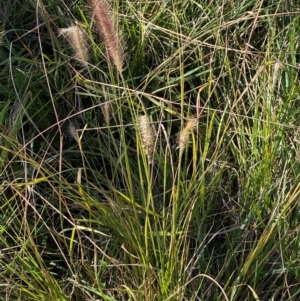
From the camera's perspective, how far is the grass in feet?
4.66

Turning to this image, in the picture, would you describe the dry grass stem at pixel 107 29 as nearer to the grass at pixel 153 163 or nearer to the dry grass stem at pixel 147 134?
the grass at pixel 153 163

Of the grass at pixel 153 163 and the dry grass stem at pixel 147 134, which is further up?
the dry grass stem at pixel 147 134

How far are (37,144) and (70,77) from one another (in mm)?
184

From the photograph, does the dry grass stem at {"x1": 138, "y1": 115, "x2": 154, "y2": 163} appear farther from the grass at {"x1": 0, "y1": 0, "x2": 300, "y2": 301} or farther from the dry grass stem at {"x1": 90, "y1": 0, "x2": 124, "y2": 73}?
the dry grass stem at {"x1": 90, "y1": 0, "x2": 124, "y2": 73}

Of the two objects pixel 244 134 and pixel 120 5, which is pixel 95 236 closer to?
pixel 244 134

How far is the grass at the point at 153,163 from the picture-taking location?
4.66 feet

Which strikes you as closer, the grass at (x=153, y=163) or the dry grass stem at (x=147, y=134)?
the dry grass stem at (x=147, y=134)

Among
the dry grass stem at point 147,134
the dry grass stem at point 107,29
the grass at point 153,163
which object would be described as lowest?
the grass at point 153,163

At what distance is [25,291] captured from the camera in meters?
1.46

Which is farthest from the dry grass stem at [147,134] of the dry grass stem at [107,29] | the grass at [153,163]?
the dry grass stem at [107,29]

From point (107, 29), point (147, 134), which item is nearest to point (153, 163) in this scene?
point (147, 134)

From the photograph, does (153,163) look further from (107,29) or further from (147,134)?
(107,29)

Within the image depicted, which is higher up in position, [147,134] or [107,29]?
[107,29]

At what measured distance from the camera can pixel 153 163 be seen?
1433 mm
